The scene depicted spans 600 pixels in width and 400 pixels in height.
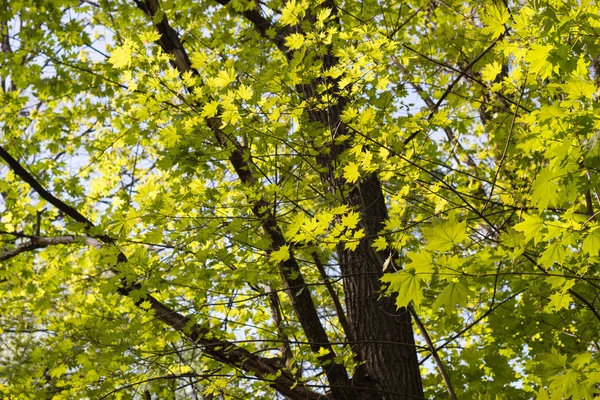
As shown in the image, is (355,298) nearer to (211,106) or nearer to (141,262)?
(141,262)

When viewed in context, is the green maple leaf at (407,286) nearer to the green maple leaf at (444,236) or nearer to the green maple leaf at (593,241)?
the green maple leaf at (444,236)

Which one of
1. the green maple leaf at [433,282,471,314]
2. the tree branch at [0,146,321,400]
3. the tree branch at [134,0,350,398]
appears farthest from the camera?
the tree branch at [0,146,321,400]

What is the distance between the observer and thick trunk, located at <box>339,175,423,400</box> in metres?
3.93

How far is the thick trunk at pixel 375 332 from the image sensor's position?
155 inches

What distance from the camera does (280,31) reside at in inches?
205

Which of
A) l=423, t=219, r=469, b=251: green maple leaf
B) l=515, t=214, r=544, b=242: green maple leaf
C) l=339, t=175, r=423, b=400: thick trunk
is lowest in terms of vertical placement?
l=423, t=219, r=469, b=251: green maple leaf

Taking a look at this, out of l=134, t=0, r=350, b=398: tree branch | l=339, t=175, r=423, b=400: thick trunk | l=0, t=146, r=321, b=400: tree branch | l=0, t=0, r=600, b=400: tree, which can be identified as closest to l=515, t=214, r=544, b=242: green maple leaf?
l=0, t=0, r=600, b=400: tree

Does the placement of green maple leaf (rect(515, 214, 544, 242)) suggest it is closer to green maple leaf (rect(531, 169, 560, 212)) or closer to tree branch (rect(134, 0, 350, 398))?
green maple leaf (rect(531, 169, 560, 212))

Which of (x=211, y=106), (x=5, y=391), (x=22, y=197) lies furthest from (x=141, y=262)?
(x=22, y=197)

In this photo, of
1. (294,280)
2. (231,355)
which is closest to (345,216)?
(294,280)

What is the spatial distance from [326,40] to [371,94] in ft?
4.84

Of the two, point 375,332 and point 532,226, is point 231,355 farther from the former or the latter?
point 532,226

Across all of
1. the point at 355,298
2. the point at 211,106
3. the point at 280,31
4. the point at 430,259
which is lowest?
the point at 430,259

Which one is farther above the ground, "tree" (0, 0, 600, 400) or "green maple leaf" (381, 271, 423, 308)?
"tree" (0, 0, 600, 400)
